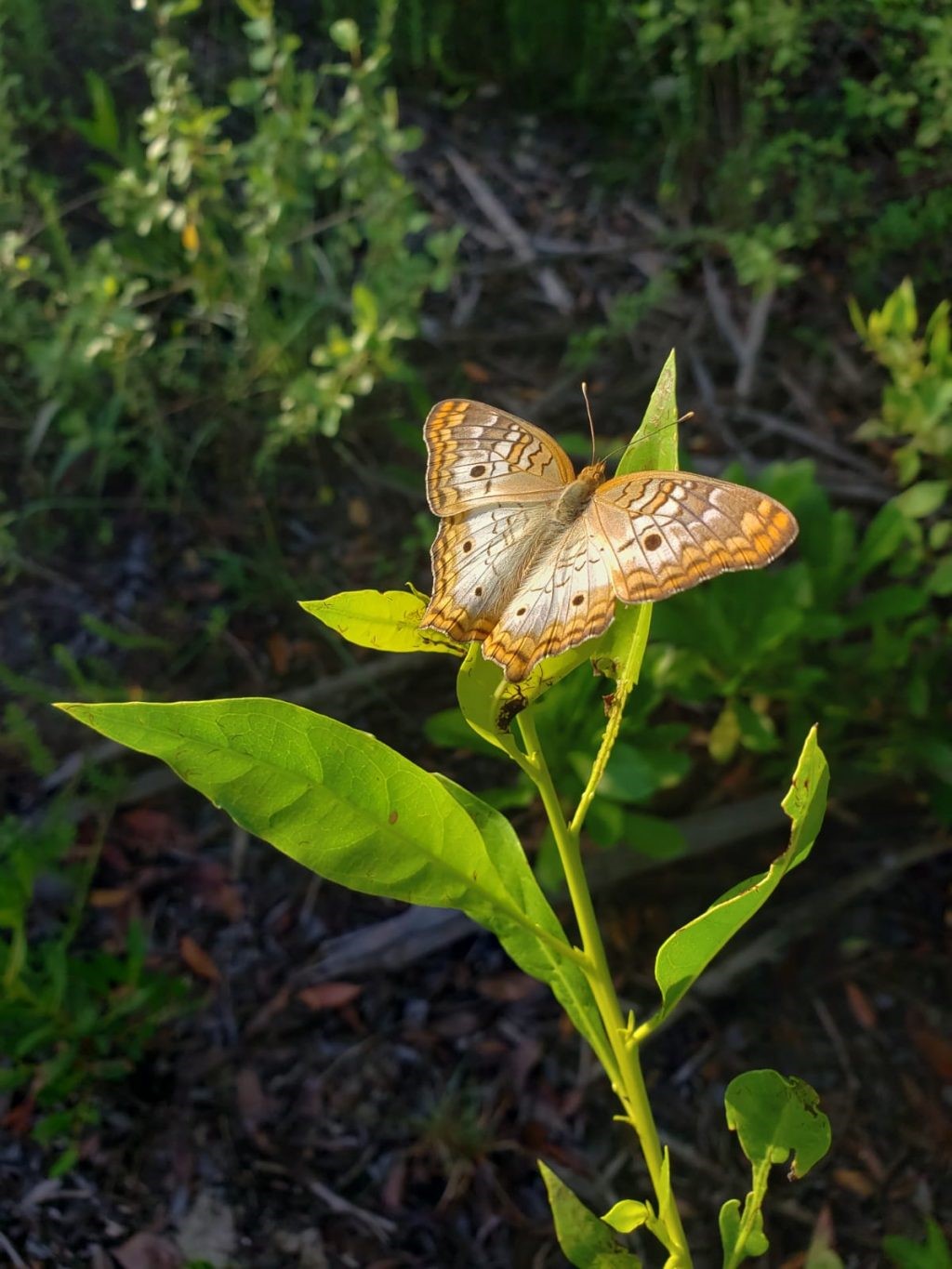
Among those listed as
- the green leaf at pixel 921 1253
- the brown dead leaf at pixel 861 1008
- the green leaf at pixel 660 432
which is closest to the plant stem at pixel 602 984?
the green leaf at pixel 660 432

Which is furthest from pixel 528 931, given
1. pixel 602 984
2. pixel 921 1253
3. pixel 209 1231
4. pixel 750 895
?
pixel 209 1231

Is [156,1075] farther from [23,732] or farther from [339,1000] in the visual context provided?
[23,732]

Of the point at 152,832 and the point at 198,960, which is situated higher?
the point at 152,832

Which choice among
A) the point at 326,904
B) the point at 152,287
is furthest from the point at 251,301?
the point at 326,904

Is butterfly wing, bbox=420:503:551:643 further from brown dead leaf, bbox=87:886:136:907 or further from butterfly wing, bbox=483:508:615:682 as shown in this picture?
brown dead leaf, bbox=87:886:136:907

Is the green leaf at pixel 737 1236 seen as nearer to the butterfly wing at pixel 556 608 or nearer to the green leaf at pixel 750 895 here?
the green leaf at pixel 750 895

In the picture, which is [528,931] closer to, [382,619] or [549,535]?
[382,619]
